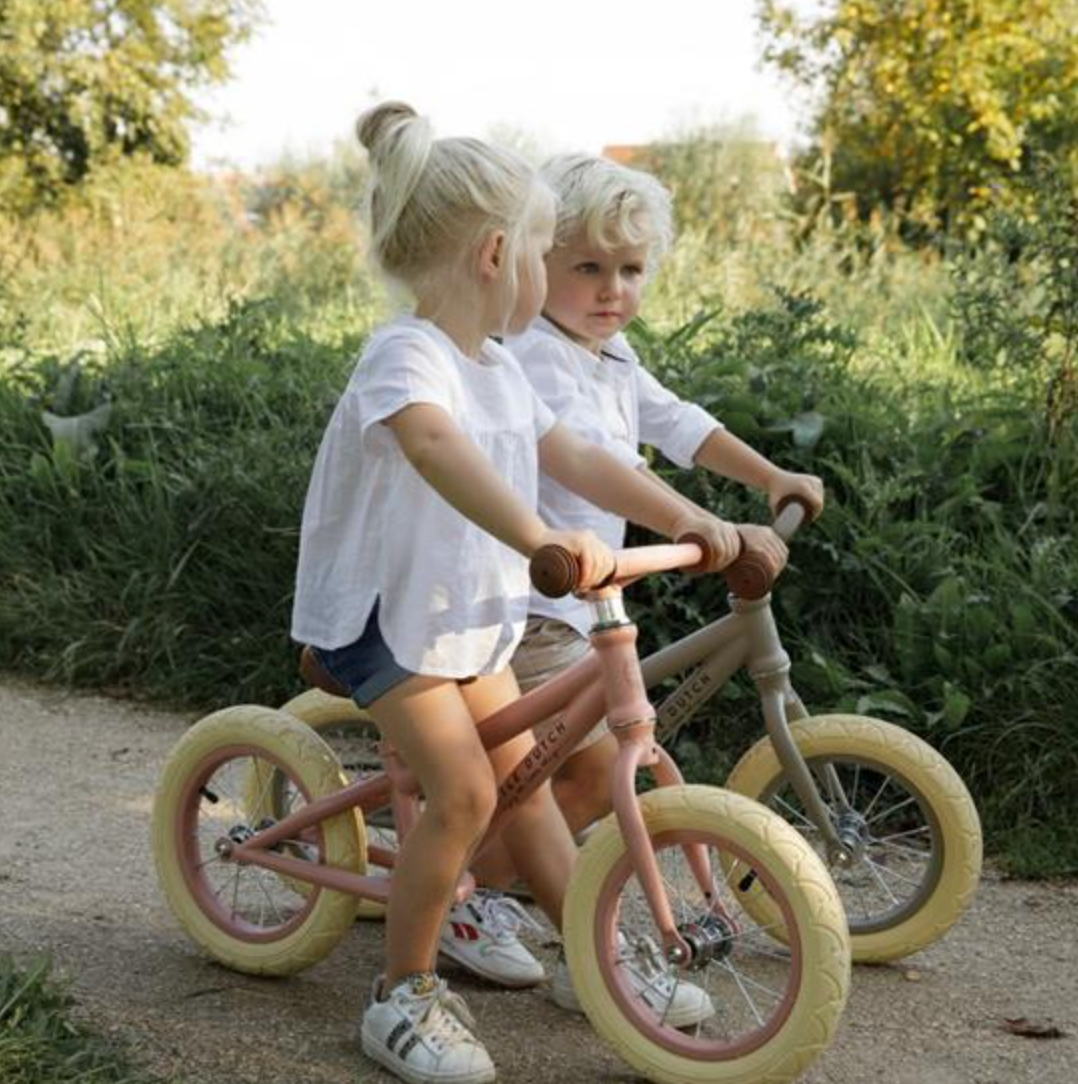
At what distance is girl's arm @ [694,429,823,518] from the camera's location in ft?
10.9

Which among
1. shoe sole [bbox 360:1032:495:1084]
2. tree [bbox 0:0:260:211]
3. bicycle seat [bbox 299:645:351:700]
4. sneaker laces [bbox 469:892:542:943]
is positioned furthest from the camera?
tree [bbox 0:0:260:211]

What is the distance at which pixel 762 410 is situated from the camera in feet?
18.1

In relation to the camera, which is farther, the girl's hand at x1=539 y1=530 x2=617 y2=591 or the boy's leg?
the boy's leg

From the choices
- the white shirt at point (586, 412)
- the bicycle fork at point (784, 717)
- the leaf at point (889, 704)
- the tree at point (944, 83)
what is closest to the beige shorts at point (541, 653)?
the white shirt at point (586, 412)

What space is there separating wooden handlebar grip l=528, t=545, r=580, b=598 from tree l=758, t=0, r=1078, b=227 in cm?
1246

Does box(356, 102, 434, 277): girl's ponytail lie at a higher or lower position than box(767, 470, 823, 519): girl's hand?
higher

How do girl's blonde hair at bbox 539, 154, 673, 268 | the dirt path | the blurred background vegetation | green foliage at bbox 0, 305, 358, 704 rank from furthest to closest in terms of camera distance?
green foliage at bbox 0, 305, 358, 704
the blurred background vegetation
girl's blonde hair at bbox 539, 154, 673, 268
the dirt path

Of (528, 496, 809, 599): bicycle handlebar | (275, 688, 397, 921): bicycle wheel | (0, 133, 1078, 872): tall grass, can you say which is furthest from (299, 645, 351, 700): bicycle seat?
(0, 133, 1078, 872): tall grass

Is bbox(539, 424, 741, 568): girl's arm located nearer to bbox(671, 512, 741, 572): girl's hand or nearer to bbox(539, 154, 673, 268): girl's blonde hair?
bbox(671, 512, 741, 572): girl's hand

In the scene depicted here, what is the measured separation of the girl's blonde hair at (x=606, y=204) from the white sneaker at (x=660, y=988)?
124 cm

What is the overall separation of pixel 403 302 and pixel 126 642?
307cm

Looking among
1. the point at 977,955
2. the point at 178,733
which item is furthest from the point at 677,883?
the point at 178,733

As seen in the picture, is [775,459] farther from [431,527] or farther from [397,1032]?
[397,1032]

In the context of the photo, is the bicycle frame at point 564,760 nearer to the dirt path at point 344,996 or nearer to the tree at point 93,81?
the dirt path at point 344,996
